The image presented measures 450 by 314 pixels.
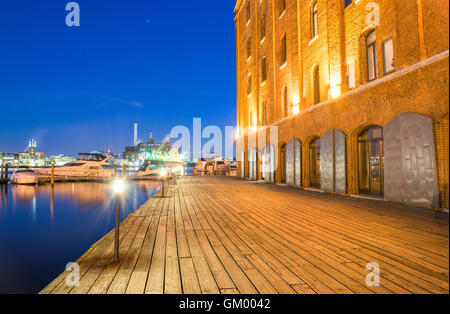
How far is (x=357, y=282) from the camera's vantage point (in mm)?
2869

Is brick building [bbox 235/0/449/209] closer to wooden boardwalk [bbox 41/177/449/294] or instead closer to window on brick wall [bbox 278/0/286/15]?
window on brick wall [bbox 278/0/286/15]

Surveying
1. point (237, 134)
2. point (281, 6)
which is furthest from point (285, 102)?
point (237, 134)

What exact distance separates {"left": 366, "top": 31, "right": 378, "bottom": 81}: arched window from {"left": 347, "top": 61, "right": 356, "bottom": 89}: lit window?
719 millimetres

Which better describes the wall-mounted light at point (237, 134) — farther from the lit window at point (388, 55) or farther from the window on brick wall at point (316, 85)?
the lit window at point (388, 55)

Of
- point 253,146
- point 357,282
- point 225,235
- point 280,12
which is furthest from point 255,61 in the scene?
point 357,282

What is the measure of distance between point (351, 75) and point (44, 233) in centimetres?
1549

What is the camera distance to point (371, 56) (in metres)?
10.3

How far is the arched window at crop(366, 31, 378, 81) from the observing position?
33.1ft

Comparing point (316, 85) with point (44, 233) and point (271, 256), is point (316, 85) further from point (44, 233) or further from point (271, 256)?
point (44, 233)

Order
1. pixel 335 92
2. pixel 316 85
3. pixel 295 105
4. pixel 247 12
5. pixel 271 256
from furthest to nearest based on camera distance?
pixel 247 12
pixel 295 105
pixel 316 85
pixel 335 92
pixel 271 256

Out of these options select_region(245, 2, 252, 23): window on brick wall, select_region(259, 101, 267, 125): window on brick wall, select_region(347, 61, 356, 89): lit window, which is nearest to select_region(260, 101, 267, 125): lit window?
select_region(259, 101, 267, 125): window on brick wall

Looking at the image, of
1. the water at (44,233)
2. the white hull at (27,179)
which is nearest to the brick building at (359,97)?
the water at (44,233)

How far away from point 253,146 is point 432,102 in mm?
15977

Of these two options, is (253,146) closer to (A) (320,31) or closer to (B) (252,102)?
(B) (252,102)
